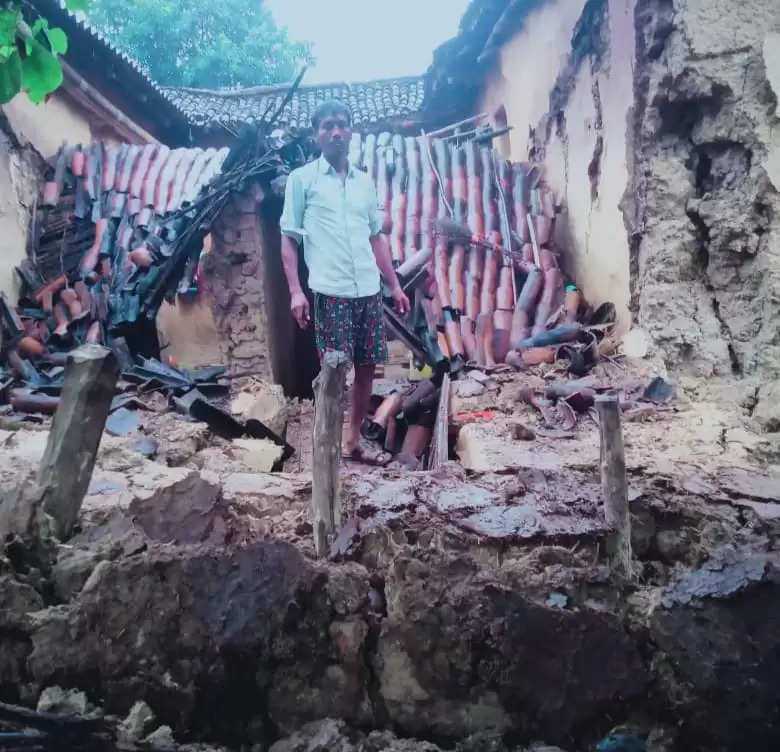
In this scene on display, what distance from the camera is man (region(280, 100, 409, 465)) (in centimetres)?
319

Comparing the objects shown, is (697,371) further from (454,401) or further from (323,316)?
(323,316)

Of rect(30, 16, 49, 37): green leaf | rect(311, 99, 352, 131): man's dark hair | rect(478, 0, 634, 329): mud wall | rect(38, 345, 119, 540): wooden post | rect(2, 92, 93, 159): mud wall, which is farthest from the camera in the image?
rect(2, 92, 93, 159): mud wall

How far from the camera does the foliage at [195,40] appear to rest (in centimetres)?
1889

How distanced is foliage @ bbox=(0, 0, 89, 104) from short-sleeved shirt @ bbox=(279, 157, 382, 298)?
3.71 feet

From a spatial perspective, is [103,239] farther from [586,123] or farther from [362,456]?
[586,123]

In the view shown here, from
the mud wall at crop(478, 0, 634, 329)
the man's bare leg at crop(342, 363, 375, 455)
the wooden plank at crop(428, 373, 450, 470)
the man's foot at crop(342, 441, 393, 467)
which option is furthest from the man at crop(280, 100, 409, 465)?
the mud wall at crop(478, 0, 634, 329)

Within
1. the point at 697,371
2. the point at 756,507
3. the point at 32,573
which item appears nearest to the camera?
the point at 32,573

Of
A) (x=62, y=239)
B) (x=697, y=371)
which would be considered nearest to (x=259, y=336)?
(x=62, y=239)

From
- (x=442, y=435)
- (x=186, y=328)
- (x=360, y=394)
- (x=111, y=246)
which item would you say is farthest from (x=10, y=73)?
(x=111, y=246)

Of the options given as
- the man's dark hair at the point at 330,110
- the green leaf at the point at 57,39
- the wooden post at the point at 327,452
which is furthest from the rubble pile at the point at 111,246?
the wooden post at the point at 327,452

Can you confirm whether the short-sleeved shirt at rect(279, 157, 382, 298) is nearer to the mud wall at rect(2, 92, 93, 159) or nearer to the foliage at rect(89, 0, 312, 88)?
the mud wall at rect(2, 92, 93, 159)

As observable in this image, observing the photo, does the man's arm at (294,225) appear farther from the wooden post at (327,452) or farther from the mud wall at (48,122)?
the mud wall at (48,122)

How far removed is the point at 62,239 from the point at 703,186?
5860mm

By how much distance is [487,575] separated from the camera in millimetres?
1745
